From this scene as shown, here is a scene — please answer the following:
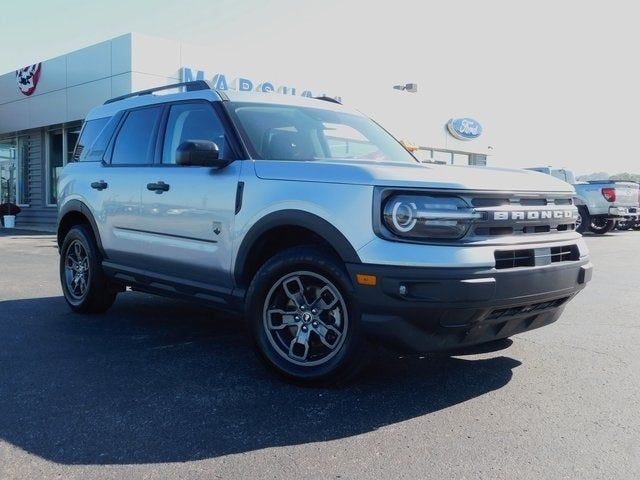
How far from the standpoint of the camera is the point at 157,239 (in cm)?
495

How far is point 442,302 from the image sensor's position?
3318 mm

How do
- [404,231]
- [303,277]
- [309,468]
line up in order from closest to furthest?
[309,468] < [404,231] < [303,277]

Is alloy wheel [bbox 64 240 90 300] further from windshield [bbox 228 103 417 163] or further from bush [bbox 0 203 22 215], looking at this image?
bush [bbox 0 203 22 215]

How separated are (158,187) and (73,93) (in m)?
16.2

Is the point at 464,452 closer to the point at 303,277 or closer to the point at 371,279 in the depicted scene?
the point at 371,279

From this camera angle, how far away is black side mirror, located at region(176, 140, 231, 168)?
4.18 metres

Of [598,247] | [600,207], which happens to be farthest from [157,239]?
[600,207]

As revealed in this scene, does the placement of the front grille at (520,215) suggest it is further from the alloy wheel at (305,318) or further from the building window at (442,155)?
the building window at (442,155)

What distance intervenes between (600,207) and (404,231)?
1605cm

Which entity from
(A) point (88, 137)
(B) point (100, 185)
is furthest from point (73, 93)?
(B) point (100, 185)

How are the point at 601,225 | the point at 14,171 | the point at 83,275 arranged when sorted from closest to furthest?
the point at 83,275 < the point at 601,225 < the point at 14,171

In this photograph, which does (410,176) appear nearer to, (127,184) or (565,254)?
(565,254)

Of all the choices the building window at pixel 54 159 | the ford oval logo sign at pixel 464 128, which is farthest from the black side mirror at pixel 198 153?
the ford oval logo sign at pixel 464 128

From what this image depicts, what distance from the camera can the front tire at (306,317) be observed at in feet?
11.9
